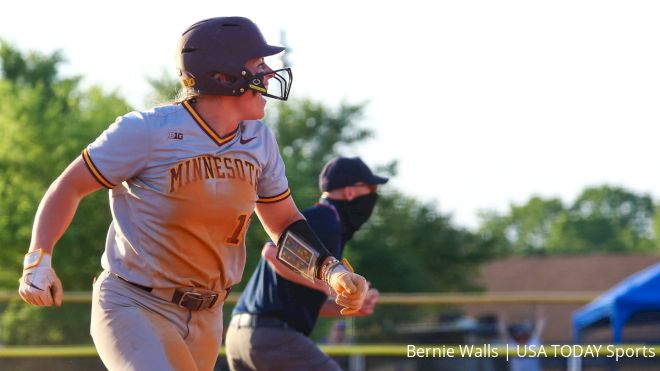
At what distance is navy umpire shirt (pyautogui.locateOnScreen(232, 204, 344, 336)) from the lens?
20.8 ft

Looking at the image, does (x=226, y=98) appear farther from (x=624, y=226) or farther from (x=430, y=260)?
(x=624, y=226)

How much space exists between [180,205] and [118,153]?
339 mm

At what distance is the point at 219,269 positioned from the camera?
190 inches

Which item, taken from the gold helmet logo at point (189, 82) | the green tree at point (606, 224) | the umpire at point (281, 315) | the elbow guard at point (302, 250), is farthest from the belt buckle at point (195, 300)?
the green tree at point (606, 224)

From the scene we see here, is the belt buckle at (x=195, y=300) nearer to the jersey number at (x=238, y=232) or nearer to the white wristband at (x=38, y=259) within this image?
the jersey number at (x=238, y=232)

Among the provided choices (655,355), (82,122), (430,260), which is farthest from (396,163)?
(655,355)

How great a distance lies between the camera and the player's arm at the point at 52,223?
438 centimetres

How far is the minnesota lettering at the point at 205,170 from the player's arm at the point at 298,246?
414mm

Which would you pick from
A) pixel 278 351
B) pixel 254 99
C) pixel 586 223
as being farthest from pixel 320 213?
pixel 586 223

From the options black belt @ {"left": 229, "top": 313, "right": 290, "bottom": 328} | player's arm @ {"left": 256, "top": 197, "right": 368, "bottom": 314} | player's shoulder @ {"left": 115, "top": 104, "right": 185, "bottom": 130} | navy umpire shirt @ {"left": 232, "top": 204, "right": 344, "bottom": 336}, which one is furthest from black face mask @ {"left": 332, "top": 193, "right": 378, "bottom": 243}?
player's shoulder @ {"left": 115, "top": 104, "right": 185, "bottom": 130}

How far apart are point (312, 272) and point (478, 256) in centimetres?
4820

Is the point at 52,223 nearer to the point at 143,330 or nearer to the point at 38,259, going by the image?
the point at 38,259

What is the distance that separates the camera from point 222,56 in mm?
4715

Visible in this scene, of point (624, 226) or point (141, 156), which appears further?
point (624, 226)
